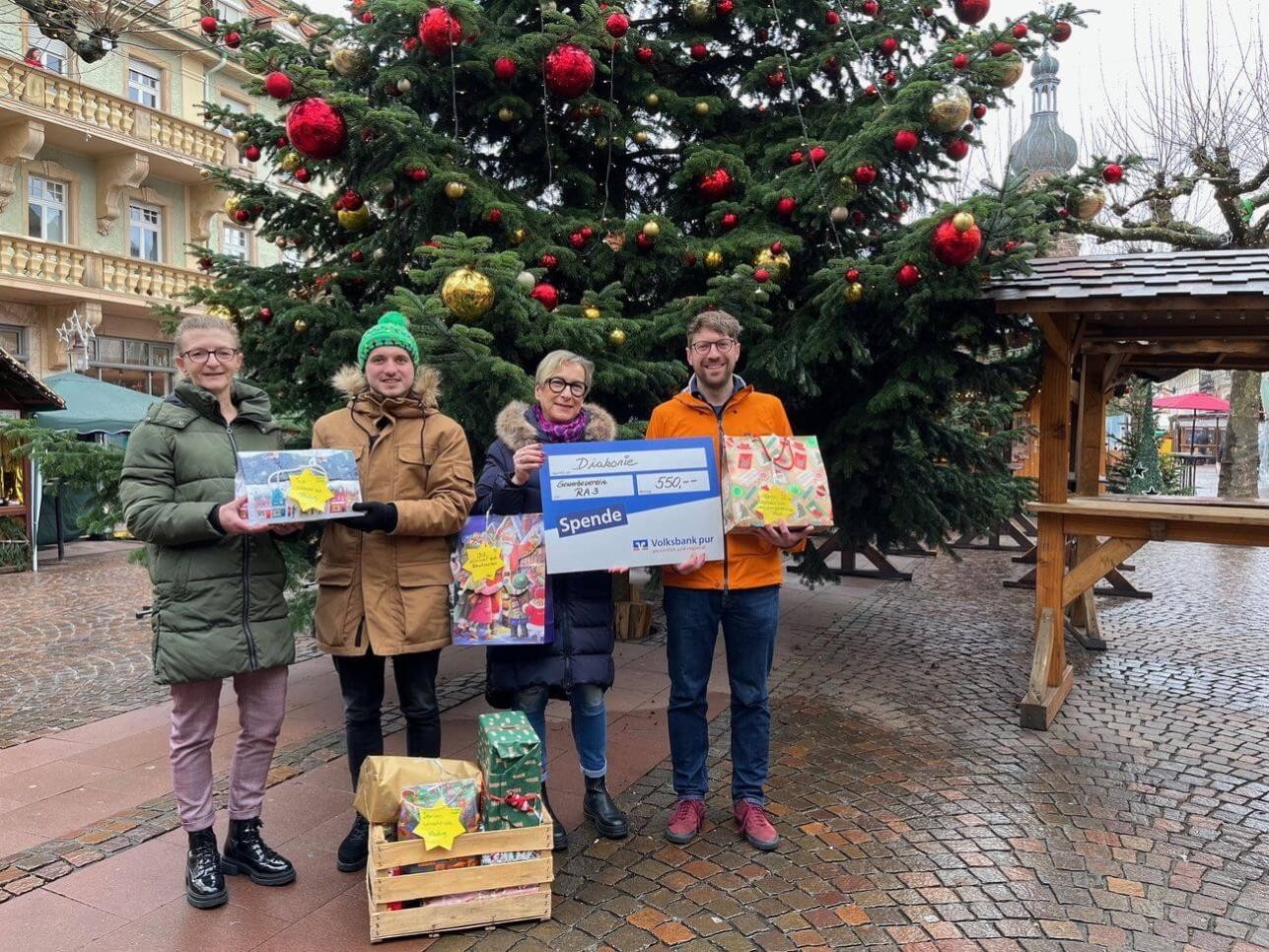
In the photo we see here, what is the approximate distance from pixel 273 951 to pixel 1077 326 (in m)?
5.26

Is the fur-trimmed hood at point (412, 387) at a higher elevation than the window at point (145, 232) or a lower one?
lower

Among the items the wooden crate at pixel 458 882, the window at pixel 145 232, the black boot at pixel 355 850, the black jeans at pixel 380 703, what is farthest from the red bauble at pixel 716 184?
the window at pixel 145 232

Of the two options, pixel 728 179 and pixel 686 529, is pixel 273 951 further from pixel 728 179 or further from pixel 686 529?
pixel 728 179

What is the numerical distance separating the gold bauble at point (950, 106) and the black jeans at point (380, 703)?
12.3ft

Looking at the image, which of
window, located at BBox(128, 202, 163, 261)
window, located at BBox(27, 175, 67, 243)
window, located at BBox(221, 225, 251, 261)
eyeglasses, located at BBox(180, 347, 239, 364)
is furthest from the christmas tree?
window, located at BBox(221, 225, 251, 261)

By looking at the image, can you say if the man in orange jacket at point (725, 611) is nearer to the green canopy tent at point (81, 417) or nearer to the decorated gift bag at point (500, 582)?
the decorated gift bag at point (500, 582)

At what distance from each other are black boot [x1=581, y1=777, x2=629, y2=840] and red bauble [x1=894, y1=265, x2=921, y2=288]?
9.68 feet

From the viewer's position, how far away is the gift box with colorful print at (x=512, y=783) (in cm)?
284

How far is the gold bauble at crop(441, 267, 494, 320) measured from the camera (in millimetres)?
3885

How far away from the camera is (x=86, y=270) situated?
17.4 meters

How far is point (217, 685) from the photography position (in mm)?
2949

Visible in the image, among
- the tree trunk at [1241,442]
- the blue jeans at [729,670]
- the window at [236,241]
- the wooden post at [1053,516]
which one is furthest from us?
the window at [236,241]

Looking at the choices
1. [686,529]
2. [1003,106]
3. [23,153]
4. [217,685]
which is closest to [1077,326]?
[1003,106]

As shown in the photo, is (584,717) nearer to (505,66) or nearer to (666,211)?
(505,66)
